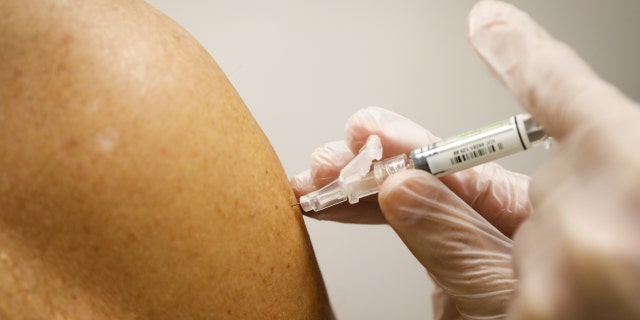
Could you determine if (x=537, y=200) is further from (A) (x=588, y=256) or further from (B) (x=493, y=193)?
(B) (x=493, y=193)

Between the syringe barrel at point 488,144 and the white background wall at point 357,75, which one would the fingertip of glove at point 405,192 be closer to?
the syringe barrel at point 488,144

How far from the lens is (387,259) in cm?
140

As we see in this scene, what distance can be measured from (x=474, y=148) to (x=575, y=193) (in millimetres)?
195

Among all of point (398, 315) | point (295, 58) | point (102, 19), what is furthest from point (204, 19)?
point (398, 315)

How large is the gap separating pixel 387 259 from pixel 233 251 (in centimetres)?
92

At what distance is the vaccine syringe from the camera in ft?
2.18

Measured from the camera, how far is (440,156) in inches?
27.5

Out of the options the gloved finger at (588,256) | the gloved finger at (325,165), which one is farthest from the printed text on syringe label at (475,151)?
the gloved finger at (325,165)

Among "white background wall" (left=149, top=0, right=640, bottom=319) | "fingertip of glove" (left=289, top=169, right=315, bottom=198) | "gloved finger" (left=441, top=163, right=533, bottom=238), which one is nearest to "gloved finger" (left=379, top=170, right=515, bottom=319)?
"gloved finger" (left=441, top=163, right=533, bottom=238)

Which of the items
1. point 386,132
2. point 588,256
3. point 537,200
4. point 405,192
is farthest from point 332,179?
point 588,256

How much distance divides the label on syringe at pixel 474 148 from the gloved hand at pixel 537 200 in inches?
1.4

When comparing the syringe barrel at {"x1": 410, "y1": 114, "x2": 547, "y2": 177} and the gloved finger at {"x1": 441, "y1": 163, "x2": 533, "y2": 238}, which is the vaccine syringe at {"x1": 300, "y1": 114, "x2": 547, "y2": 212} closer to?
the syringe barrel at {"x1": 410, "y1": 114, "x2": 547, "y2": 177}

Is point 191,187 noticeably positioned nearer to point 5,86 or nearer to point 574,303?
point 5,86

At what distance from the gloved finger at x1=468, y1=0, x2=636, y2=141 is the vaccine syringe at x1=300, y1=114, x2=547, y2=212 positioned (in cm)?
7
